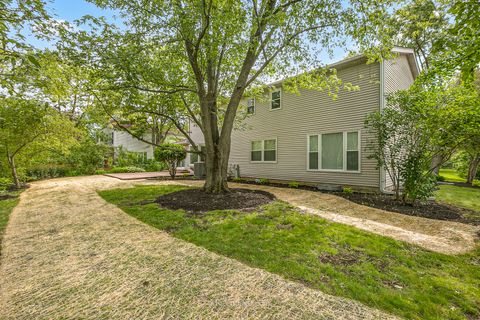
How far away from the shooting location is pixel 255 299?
2.24 meters

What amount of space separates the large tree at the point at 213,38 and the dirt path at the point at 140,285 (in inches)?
161

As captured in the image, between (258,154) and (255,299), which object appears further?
(258,154)

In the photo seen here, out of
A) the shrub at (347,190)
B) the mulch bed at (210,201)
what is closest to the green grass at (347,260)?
the mulch bed at (210,201)

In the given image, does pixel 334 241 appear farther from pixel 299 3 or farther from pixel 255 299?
pixel 299 3

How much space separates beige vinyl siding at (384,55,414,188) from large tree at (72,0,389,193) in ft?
7.88

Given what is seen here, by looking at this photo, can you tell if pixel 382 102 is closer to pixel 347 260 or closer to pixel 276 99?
pixel 276 99

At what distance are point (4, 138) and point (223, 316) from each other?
10.5 metres

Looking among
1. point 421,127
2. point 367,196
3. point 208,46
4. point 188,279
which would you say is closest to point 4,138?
point 208,46

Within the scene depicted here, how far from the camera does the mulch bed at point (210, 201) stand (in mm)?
5840

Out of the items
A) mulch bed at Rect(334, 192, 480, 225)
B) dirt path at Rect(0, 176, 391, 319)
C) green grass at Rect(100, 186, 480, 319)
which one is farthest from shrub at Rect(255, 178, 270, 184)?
dirt path at Rect(0, 176, 391, 319)

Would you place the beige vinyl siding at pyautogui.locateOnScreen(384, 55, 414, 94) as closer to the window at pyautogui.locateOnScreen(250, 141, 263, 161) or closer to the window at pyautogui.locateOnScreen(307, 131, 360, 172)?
the window at pyautogui.locateOnScreen(307, 131, 360, 172)

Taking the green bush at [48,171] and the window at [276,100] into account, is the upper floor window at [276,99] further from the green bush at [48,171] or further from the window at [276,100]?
the green bush at [48,171]

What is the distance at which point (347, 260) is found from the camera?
310cm

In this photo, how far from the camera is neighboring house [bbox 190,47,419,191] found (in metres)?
8.16
